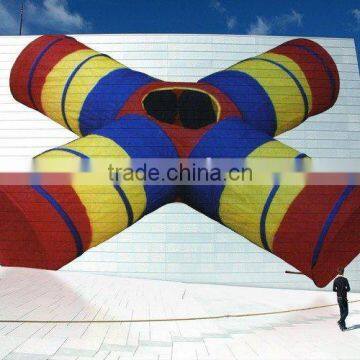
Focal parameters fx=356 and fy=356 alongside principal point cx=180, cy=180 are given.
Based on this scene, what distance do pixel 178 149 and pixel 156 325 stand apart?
5258mm

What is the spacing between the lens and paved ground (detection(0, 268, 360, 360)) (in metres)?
3.76

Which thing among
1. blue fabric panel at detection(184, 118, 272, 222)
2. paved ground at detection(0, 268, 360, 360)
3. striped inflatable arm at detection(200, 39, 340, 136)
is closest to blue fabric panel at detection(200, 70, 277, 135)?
striped inflatable arm at detection(200, 39, 340, 136)

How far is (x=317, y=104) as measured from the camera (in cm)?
996

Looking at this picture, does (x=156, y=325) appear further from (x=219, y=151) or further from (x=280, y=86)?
(x=280, y=86)

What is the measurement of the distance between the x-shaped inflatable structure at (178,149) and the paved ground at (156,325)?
3.87 ft

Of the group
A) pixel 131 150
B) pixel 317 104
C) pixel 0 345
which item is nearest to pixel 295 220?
pixel 317 104

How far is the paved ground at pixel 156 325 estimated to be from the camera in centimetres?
376

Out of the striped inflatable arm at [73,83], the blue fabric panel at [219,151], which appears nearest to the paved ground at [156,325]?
the blue fabric panel at [219,151]

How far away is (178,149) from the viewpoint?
939cm

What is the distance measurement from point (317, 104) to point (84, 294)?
778 centimetres

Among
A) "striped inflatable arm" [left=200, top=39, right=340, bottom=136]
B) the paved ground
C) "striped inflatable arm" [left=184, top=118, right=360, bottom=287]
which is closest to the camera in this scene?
the paved ground

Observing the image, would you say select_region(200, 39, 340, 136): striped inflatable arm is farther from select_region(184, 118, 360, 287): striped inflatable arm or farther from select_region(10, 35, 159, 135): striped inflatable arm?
select_region(10, 35, 159, 135): striped inflatable arm

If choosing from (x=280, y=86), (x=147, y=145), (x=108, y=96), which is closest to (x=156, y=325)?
(x=147, y=145)

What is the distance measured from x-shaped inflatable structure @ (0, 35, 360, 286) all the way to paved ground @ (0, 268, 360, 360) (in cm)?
118
